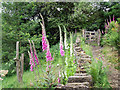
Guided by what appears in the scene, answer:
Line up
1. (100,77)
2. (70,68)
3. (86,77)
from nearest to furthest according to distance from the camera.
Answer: (86,77) → (100,77) → (70,68)

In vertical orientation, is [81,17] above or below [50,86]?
above

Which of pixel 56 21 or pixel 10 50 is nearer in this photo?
pixel 10 50

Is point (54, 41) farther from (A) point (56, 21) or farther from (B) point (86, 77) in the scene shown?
(B) point (86, 77)

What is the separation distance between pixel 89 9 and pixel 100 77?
7.26 m

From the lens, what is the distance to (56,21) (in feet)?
29.3

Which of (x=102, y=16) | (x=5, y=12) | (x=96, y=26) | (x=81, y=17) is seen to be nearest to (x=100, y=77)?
(x=5, y=12)

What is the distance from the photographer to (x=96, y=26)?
9.23m

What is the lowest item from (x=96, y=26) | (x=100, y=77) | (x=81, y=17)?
(x=100, y=77)

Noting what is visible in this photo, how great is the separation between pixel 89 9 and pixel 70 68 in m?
7.15

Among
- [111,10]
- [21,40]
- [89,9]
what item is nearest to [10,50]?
[21,40]

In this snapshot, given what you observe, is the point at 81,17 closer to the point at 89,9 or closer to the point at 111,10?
the point at 89,9

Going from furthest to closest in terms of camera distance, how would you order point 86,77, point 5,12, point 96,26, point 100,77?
1. point 96,26
2. point 5,12
3. point 100,77
4. point 86,77

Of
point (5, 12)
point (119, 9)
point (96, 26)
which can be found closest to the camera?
point (5, 12)

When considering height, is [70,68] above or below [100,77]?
above
